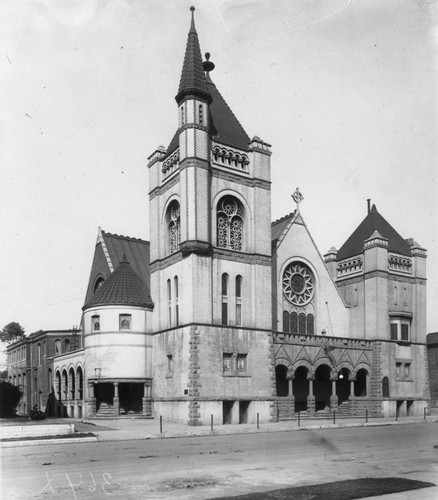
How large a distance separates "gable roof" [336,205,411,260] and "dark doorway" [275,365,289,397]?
13523 millimetres

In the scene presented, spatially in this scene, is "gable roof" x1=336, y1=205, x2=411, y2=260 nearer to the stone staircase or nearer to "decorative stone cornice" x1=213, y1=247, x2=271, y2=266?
"decorative stone cornice" x1=213, y1=247, x2=271, y2=266

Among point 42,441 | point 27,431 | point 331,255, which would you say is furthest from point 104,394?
point 331,255

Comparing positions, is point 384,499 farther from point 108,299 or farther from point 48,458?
point 108,299

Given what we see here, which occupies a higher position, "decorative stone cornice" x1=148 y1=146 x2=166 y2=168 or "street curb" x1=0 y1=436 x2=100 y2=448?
"decorative stone cornice" x1=148 y1=146 x2=166 y2=168

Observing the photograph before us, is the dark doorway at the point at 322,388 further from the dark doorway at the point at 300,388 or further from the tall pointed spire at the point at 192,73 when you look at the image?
the tall pointed spire at the point at 192,73

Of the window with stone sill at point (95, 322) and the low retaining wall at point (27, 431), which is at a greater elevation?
the window with stone sill at point (95, 322)

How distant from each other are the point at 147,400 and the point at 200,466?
2739cm

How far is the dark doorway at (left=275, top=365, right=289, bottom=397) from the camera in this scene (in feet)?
158

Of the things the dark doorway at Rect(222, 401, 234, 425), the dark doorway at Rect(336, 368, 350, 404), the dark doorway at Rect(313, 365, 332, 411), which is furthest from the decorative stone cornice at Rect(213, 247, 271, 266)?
the dark doorway at Rect(336, 368, 350, 404)

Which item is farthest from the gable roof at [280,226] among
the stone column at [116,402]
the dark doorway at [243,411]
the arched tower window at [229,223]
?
the stone column at [116,402]

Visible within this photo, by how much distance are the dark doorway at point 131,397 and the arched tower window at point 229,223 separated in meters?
12.9

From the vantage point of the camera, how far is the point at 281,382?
159 ft

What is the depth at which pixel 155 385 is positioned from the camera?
4509 cm

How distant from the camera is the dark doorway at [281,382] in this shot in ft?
158
